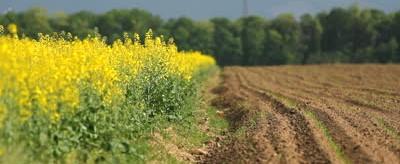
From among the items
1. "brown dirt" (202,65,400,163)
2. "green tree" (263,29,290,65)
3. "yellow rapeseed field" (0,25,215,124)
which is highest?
"yellow rapeseed field" (0,25,215,124)

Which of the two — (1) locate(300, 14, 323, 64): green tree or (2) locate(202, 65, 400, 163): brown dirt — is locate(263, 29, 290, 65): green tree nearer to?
(1) locate(300, 14, 323, 64): green tree

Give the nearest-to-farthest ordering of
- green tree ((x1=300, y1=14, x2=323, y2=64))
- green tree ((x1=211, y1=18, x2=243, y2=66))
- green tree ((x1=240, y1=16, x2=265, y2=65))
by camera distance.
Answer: green tree ((x1=211, y1=18, x2=243, y2=66)), green tree ((x1=240, y1=16, x2=265, y2=65)), green tree ((x1=300, y1=14, x2=323, y2=64))

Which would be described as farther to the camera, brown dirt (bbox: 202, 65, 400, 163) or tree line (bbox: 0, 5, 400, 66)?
tree line (bbox: 0, 5, 400, 66)

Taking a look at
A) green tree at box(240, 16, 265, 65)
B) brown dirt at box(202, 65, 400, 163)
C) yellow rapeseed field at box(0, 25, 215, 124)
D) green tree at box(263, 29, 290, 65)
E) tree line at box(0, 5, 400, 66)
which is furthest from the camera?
green tree at box(263, 29, 290, 65)

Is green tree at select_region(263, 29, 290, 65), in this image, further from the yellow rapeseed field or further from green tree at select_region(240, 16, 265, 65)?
the yellow rapeseed field

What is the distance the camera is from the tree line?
357 feet

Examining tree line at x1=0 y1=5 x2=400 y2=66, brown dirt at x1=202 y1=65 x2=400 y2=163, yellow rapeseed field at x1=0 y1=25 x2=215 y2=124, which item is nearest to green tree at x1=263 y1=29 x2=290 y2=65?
tree line at x1=0 y1=5 x2=400 y2=66

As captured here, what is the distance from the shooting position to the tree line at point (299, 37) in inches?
4281

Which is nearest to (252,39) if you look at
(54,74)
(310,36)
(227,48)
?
(227,48)

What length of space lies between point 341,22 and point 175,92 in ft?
339

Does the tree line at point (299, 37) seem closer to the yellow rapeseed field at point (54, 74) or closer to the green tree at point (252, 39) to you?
the green tree at point (252, 39)

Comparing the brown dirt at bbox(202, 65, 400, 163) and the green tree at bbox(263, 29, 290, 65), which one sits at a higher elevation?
the brown dirt at bbox(202, 65, 400, 163)

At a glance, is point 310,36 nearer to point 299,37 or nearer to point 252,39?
point 299,37

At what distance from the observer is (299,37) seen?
122 meters
